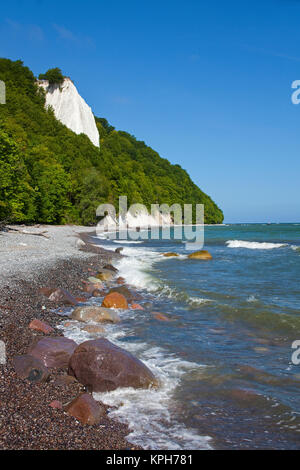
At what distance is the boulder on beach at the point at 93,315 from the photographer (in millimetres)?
9023

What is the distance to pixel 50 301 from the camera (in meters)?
10.1

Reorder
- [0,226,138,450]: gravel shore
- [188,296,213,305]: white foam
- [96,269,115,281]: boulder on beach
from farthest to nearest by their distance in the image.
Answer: [96,269,115,281]: boulder on beach
[188,296,213,305]: white foam
[0,226,138,450]: gravel shore

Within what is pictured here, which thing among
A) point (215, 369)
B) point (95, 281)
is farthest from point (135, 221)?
point (215, 369)

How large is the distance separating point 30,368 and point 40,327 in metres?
2.22

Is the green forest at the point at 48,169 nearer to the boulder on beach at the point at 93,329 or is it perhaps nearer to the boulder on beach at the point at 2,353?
the boulder on beach at the point at 93,329

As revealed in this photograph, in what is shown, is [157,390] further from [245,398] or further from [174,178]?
[174,178]

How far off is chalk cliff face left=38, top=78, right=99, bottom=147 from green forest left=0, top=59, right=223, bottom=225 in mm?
2456

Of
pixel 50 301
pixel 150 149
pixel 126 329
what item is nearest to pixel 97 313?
pixel 126 329

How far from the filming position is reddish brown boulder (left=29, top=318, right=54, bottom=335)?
289 inches

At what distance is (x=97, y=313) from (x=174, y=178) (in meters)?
148

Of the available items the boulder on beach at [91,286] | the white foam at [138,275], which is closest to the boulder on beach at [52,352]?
the boulder on beach at [91,286]

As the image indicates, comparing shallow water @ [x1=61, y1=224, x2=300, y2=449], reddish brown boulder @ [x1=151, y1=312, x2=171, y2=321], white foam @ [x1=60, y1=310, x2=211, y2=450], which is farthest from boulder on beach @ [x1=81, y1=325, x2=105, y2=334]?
reddish brown boulder @ [x1=151, y1=312, x2=171, y2=321]

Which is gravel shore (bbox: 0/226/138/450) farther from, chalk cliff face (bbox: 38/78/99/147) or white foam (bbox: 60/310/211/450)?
chalk cliff face (bbox: 38/78/99/147)
